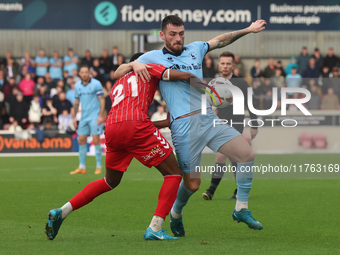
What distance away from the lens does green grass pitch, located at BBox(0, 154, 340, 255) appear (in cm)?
677

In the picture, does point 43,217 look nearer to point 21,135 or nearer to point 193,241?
point 193,241

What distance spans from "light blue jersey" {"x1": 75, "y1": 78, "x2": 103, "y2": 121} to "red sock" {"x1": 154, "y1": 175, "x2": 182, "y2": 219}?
30.5 feet

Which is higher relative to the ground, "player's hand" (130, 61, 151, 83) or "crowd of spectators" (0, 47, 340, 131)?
"player's hand" (130, 61, 151, 83)

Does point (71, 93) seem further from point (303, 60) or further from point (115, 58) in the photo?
point (303, 60)

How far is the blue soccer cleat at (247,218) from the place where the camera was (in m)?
7.38

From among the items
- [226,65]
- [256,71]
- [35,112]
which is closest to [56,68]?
[35,112]

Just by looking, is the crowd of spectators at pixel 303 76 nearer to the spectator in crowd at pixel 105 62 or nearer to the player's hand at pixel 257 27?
the spectator in crowd at pixel 105 62

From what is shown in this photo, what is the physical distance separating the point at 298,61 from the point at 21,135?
10.1m

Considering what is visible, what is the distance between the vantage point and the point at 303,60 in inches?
1042

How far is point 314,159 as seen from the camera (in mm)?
18562

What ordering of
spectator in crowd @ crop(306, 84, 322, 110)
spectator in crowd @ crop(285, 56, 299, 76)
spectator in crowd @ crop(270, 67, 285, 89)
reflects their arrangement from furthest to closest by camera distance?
spectator in crowd @ crop(285, 56, 299, 76)
spectator in crowd @ crop(270, 67, 285, 89)
spectator in crowd @ crop(306, 84, 322, 110)

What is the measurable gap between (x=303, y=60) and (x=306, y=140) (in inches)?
216

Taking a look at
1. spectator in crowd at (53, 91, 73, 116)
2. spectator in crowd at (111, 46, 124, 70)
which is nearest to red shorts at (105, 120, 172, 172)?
spectator in crowd at (53, 91, 73, 116)

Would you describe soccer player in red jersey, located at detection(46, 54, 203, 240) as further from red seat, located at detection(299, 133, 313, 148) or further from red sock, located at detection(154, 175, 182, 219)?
red seat, located at detection(299, 133, 313, 148)
